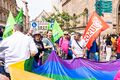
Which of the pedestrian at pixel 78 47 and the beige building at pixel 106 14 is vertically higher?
the beige building at pixel 106 14

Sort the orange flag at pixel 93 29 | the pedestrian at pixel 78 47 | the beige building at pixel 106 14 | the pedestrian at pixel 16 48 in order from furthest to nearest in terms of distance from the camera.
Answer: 1. the beige building at pixel 106 14
2. the orange flag at pixel 93 29
3. the pedestrian at pixel 78 47
4. the pedestrian at pixel 16 48

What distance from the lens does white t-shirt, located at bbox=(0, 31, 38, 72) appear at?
851 cm

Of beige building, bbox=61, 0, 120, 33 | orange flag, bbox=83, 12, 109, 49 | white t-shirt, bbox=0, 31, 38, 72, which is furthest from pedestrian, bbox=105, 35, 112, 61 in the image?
white t-shirt, bbox=0, 31, 38, 72

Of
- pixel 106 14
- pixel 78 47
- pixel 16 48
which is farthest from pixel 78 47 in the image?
pixel 106 14

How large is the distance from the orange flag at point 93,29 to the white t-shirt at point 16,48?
8.06 meters

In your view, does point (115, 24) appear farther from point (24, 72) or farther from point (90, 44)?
point (24, 72)

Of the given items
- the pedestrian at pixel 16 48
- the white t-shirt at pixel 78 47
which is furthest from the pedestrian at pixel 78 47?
the pedestrian at pixel 16 48

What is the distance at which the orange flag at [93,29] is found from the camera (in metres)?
16.7

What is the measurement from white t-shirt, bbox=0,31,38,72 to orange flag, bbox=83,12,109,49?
26.4 ft

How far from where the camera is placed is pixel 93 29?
17.0 m

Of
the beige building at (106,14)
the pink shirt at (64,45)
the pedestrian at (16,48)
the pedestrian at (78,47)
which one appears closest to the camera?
the pedestrian at (16,48)

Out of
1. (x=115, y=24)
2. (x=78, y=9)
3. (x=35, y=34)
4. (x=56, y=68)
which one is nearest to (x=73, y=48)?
(x=35, y=34)

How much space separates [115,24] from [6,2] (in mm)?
62911

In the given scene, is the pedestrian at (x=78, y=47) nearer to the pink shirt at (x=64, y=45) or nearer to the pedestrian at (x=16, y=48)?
the pink shirt at (x=64, y=45)
